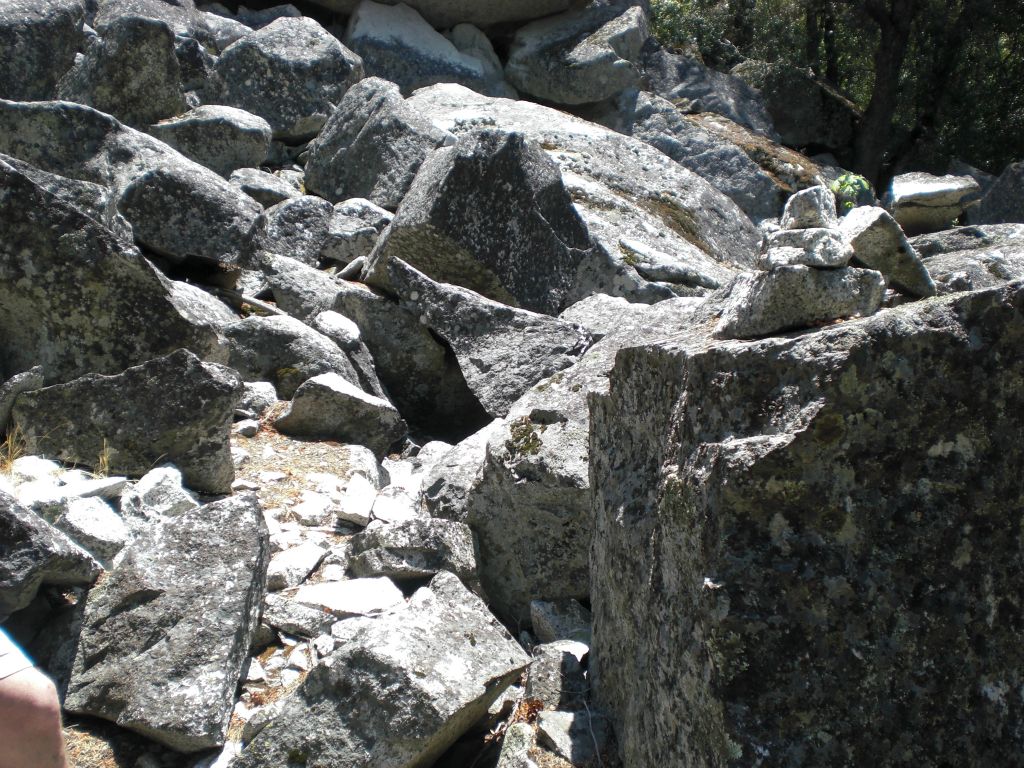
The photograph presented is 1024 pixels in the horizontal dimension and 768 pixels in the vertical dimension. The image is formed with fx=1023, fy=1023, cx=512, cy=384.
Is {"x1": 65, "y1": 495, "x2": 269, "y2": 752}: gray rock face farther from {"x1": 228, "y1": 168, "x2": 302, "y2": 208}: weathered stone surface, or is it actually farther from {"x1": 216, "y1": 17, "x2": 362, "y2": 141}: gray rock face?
{"x1": 216, "y1": 17, "x2": 362, "y2": 141}: gray rock face

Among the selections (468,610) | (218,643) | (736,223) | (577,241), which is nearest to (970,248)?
(736,223)

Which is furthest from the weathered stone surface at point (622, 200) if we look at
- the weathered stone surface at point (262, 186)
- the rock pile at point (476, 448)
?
the weathered stone surface at point (262, 186)

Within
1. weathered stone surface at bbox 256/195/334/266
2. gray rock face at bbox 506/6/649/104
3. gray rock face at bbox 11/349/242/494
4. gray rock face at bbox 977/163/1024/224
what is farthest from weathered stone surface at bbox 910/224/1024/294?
gray rock face at bbox 506/6/649/104

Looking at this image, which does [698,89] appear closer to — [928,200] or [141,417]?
[928,200]

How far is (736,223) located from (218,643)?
321 inches

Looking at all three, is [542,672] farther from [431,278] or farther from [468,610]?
[431,278]

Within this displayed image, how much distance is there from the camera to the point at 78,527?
3836mm

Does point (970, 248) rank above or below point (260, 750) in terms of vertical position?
below

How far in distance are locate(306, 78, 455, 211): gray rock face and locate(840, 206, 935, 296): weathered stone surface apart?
6.74 metres

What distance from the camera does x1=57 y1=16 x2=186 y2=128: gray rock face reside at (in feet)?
31.3

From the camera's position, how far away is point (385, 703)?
3033mm

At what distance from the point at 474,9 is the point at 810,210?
12866mm

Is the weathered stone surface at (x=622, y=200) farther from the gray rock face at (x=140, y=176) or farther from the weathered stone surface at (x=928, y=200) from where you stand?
the weathered stone surface at (x=928, y=200)

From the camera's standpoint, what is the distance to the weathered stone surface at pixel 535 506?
13.4ft
